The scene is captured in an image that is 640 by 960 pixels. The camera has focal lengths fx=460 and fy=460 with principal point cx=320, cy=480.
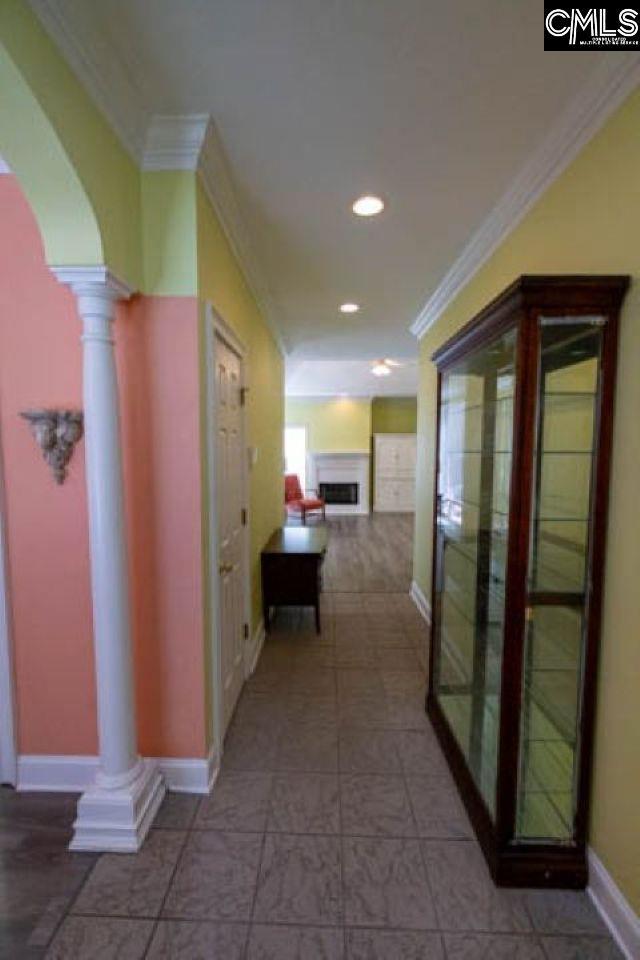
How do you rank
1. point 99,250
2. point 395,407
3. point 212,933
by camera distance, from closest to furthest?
point 212,933 → point 99,250 → point 395,407

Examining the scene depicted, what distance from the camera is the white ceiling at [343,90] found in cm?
126

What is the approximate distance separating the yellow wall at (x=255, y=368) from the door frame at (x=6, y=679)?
123 centimetres

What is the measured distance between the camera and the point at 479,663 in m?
2.11

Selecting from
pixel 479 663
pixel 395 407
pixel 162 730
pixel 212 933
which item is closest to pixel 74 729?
pixel 162 730

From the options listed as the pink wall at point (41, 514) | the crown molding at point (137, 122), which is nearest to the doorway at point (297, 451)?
the crown molding at point (137, 122)

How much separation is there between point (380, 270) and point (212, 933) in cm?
325

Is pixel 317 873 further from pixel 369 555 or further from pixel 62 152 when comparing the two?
pixel 369 555

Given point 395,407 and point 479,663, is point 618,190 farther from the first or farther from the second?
point 395,407

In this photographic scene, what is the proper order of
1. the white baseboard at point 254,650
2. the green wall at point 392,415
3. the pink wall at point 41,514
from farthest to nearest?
the green wall at point 392,415 → the white baseboard at point 254,650 → the pink wall at point 41,514

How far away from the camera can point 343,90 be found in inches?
59.4

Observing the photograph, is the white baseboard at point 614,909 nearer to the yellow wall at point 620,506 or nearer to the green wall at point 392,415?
the yellow wall at point 620,506

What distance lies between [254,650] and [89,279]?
2.54 m

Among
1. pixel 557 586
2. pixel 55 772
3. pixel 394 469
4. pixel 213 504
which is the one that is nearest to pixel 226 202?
pixel 213 504

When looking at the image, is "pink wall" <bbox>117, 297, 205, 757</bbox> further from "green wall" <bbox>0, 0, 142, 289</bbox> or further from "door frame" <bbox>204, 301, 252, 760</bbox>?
"green wall" <bbox>0, 0, 142, 289</bbox>
